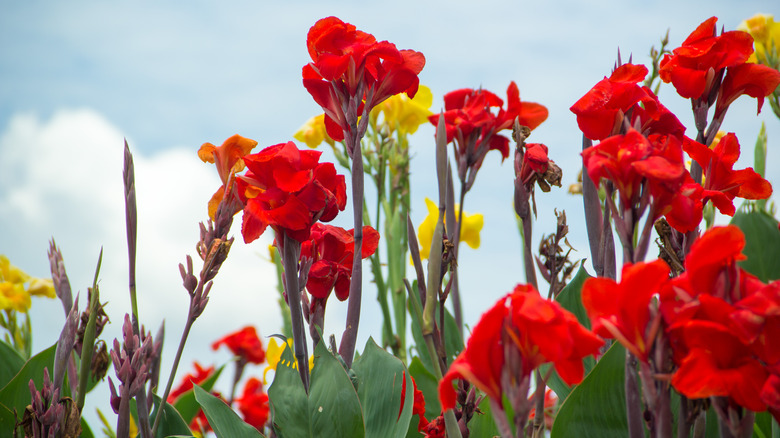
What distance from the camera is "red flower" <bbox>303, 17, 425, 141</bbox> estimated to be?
0.73 meters

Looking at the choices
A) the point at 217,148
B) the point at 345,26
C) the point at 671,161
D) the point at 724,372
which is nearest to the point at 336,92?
the point at 345,26

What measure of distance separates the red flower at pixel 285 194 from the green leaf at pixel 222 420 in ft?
0.67

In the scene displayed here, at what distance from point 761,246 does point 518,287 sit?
2.81 ft

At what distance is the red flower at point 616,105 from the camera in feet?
2.16

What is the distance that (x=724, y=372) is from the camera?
42cm

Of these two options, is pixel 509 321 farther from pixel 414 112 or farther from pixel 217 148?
pixel 414 112

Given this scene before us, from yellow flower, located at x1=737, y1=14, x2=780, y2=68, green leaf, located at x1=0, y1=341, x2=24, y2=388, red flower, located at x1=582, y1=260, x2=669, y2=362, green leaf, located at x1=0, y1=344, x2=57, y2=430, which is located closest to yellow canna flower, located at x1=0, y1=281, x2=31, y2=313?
green leaf, located at x1=0, y1=341, x2=24, y2=388

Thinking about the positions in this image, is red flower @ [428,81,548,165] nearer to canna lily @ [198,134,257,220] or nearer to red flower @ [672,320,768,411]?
canna lily @ [198,134,257,220]

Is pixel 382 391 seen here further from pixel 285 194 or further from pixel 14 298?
pixel 14 298

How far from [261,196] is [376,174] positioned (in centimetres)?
93

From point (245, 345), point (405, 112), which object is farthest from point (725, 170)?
point (245, 345)

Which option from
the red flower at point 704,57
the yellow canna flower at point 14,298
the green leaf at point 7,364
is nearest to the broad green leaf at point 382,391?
the red flower at point 704,57

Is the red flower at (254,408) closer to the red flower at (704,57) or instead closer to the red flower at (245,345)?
the red flower at (245,345)

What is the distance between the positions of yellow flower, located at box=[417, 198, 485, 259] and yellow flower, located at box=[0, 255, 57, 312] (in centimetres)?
93
